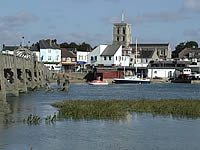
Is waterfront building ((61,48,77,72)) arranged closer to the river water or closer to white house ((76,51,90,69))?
white house ((76,51,90,69))

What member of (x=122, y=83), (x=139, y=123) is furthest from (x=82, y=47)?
(x=139, y=123)

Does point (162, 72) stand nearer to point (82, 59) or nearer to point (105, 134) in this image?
point (82, 59)

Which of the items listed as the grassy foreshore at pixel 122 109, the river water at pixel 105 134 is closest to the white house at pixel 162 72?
the grassy foreshore at pixel 122 109

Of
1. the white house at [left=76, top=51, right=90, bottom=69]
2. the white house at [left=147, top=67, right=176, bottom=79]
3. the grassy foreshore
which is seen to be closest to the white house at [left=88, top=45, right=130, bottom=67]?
the white house at [left=76, top=51, right=90, bottom=69]

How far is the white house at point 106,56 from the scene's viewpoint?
465ft

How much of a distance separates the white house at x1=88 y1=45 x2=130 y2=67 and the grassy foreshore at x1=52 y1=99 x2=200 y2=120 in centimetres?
9719

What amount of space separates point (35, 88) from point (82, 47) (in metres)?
123

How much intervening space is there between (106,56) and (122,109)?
4058 inches

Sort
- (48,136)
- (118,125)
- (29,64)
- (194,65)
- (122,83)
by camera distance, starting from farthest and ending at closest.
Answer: (194,65) → (122,83) → (29,64) → (118,125) → (48,136)

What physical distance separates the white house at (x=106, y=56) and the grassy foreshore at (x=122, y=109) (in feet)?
319

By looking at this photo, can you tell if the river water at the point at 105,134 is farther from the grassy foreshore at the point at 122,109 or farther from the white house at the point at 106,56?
the white house at the point at 106,56

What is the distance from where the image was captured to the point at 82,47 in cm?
19900

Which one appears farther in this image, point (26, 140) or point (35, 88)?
point (35, 88)

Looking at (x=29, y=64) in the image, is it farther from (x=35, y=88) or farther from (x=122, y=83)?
(x=122, y=83)
